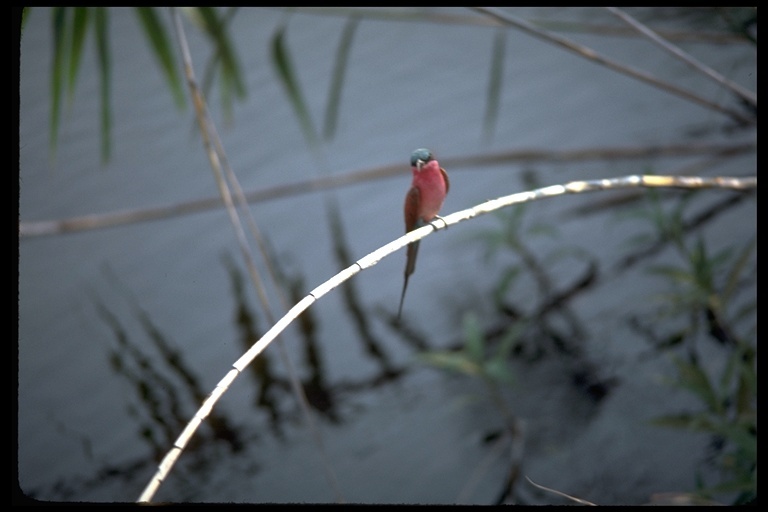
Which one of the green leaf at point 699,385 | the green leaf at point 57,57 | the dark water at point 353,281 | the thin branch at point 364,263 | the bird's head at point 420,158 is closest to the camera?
the thin branch at point 364,263

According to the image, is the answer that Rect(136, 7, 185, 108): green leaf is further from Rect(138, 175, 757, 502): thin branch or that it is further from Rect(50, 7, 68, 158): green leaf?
Rect(138, 175, 757, 502): thin branch

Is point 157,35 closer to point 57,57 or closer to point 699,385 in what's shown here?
point 57,57

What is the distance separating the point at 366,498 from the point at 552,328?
79 cm

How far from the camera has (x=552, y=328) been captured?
2.12m

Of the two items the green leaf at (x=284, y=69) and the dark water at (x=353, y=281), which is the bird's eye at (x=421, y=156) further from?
the dark water at (x=353, y=281)

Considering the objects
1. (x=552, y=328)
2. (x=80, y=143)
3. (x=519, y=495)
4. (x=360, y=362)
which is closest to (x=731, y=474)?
(x=519, y=495)

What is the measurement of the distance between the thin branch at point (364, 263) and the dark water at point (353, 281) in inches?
34.5

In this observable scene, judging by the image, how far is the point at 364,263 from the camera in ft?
2.27

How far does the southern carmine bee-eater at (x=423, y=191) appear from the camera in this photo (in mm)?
875

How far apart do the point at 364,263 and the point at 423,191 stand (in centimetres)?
23

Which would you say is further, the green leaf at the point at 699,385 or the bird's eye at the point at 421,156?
the green leaf at the point at 699,385

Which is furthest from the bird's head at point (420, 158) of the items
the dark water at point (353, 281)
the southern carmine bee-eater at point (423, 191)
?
the dark water at point (353, 281)

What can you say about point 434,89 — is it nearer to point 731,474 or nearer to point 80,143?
point 80,143

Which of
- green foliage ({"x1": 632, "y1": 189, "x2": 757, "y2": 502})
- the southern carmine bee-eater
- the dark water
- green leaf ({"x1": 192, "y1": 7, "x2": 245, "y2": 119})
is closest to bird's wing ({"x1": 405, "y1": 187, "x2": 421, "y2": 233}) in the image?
the southern carmine bee-eater
